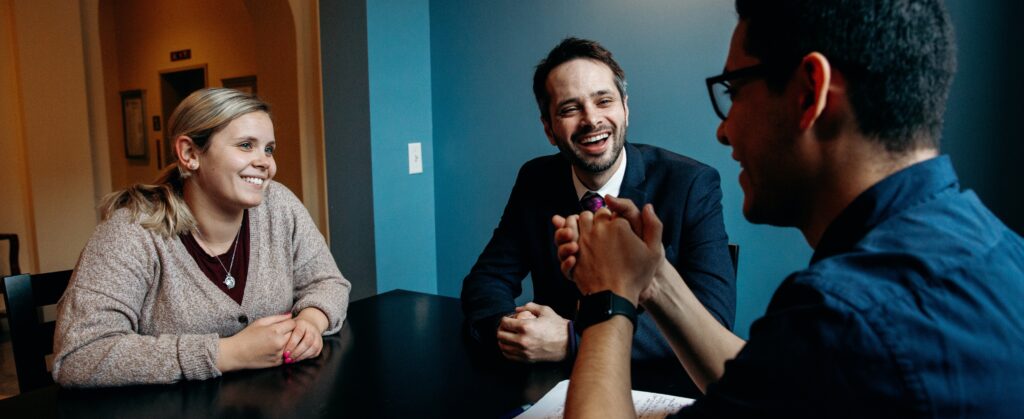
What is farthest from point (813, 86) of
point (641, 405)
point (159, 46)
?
point (159, 46)

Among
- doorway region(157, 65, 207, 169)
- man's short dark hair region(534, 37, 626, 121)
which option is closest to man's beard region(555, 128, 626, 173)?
man's short dark hair region(534, 37, 626, 121)

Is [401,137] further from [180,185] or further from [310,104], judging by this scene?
[180,185]

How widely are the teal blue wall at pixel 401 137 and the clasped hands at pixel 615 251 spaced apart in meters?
1.88

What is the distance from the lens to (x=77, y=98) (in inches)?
141

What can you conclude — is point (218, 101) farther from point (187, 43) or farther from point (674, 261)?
point (187, 43)

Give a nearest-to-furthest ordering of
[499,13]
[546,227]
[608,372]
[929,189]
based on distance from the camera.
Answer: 1. [929,189]
2. [608,372]
3. [546,227]
4. [499,13]

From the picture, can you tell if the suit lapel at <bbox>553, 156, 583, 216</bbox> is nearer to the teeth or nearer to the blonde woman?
the teeth

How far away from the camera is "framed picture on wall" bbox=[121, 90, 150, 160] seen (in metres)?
6.25

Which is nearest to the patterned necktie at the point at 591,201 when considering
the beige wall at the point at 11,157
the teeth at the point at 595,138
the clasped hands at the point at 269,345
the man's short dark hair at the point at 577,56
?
the teeth at the point at 595,138

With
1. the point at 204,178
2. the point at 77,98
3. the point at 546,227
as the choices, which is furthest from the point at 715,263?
the point at 77,98

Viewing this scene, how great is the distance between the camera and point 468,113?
301 centimetres

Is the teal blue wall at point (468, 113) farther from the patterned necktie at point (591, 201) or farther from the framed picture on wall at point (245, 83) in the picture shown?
the framed picture on wall at point (245, 83)

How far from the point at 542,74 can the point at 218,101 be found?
856 millimetres

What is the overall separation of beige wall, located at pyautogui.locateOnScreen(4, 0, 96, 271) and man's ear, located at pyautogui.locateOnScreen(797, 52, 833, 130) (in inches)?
156
